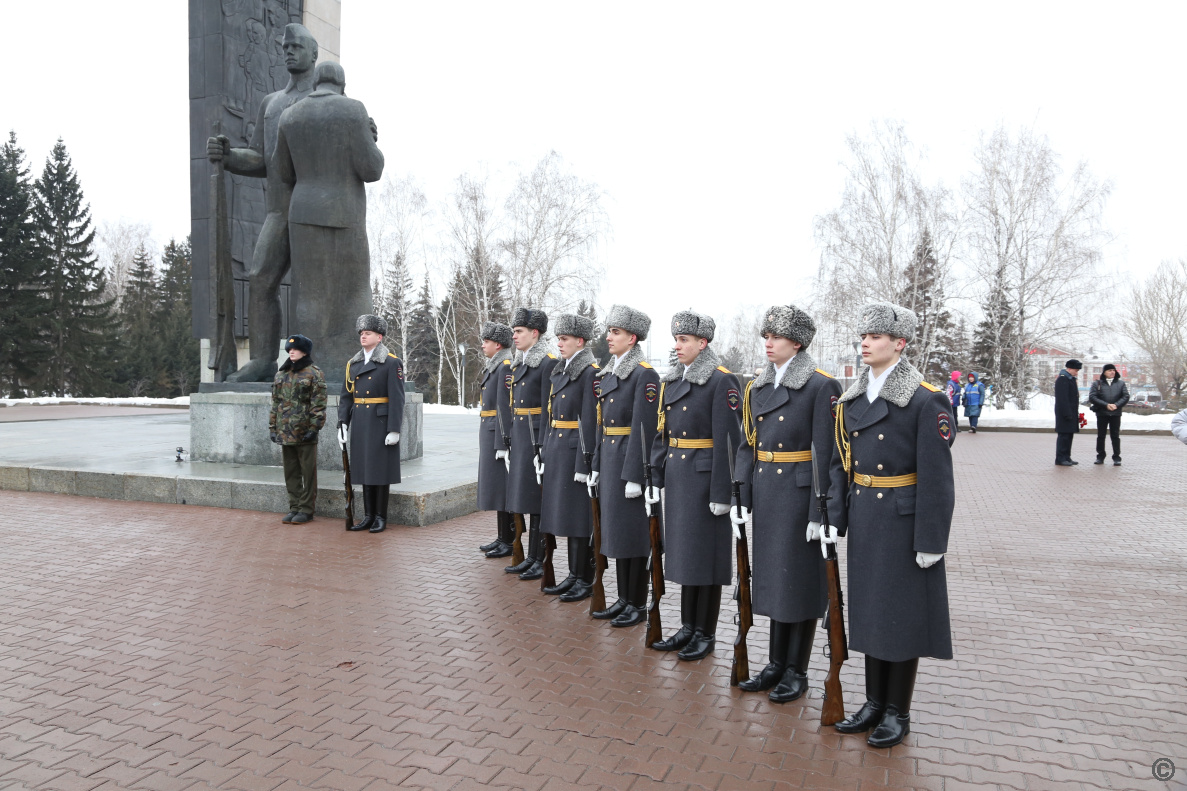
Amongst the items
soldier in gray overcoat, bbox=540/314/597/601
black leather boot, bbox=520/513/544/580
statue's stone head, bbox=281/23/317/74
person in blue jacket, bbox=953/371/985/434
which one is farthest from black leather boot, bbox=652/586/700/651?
person in blue jacket, bbox=953/371/985/434

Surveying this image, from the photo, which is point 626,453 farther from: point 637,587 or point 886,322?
point 886,322

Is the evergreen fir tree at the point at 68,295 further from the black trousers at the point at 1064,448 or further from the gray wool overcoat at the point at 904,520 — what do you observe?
the gray wool overcoat at the point at 904,520

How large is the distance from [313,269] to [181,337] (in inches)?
1547

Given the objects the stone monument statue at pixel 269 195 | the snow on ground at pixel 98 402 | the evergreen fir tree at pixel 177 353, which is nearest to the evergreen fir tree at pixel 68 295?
the evergreen fir tree at pixel 177 353

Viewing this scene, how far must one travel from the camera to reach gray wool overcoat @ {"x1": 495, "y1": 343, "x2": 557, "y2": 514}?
636cm

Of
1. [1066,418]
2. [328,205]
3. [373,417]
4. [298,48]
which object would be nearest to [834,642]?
[373,417]

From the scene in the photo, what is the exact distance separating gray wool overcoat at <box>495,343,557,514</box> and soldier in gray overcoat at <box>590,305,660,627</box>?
114cm

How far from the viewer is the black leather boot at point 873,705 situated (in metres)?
3.62

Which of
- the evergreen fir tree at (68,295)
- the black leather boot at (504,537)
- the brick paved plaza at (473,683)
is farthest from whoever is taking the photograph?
the evergreen fir tree at (68,295)

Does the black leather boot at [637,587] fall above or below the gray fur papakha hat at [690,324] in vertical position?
below

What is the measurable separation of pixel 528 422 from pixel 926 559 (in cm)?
364

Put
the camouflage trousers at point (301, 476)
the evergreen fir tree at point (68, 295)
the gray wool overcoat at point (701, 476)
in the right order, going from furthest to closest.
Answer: the evergreen fir tree at point (68, 295) → the camouflage trousers at point (301, 476) → the gray wool overcoat at point (701, 476)

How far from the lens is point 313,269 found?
1041 cm

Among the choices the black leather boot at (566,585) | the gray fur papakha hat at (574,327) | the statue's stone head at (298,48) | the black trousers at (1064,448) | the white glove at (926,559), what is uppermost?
the statue's stone head at (298,48)
